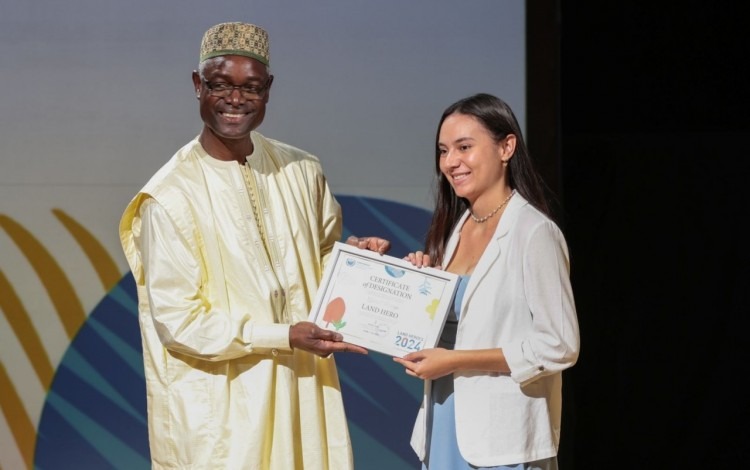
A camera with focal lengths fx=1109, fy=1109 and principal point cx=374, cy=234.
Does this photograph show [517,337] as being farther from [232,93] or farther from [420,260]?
[232,93]

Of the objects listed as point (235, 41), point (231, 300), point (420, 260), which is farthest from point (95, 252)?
point (420, 260)

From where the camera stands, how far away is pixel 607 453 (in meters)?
4.52

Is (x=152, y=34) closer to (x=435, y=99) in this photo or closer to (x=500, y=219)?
(x=435, y=99)

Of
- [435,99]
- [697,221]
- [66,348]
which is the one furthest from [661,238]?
[66,348]

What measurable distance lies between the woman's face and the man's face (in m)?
0.52

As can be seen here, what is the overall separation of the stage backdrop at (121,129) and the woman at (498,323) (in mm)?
1506

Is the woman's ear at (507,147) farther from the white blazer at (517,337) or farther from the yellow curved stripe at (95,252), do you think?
the yellow curved stripe at (95,252)

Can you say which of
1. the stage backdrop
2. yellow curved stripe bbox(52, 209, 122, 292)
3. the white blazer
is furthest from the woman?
yellow curved stripe bbox(52, 209, 122, 292)

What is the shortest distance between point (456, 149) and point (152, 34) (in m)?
1.88

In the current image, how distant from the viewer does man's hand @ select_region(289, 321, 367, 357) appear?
266 centimetres

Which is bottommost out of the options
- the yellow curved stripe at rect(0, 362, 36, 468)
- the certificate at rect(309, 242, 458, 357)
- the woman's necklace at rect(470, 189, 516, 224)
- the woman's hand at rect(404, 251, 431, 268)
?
the yellow curved stripe at rect(0, 362, 36, 468)

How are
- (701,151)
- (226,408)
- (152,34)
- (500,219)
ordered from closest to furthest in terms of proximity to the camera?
(500,219)
(226,408)
(152,34)
(701,151)

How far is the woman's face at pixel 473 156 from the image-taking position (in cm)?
257

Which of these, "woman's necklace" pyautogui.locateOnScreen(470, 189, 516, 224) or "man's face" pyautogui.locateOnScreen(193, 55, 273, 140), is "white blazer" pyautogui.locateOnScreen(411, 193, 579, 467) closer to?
"woman's necklace" pyautogui.locateOnScreen(470, 189, 516, 224)
